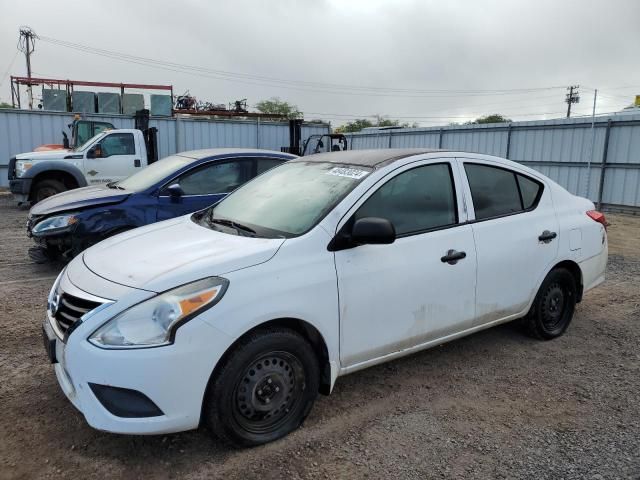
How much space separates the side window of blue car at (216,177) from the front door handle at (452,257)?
372 cm

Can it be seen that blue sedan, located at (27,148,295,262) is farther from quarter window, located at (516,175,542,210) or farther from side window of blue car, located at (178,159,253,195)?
quarter window, located at (516,175,542,210)

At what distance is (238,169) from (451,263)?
13.0 feet

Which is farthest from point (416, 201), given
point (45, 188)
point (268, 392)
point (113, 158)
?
point (45, 188)

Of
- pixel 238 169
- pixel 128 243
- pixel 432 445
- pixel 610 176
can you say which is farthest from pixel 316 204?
pixel 610 176

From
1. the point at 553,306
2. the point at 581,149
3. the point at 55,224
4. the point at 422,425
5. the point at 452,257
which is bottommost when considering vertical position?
the point at 422,425

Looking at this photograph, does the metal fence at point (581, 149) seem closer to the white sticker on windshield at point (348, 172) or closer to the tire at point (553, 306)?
the tire at point (553, 306)

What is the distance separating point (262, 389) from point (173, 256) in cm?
89

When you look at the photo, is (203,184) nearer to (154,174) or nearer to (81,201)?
(154,174)

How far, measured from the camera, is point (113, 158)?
464 inches

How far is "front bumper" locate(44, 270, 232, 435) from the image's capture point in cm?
239

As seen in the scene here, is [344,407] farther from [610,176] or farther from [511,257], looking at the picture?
[610,176]

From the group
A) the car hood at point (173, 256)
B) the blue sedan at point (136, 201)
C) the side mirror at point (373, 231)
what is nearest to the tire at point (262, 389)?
the car hood at point (173, 256)

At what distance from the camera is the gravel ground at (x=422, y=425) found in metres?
2.68

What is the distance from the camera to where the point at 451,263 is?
11.4ft
